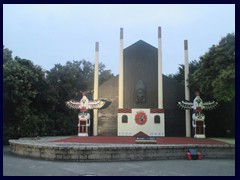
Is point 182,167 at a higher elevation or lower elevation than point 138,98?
lower

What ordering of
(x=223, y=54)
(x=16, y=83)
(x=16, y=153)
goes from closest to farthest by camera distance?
(x=16, y=153), (x=223, y=54), (x=16, y=83)

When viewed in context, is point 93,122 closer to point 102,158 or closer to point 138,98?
point 138,98

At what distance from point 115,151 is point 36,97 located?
547 inches

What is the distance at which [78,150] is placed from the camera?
44.0 ft

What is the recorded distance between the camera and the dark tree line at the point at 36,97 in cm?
2152

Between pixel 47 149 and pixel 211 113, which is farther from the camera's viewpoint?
pixel 211 113

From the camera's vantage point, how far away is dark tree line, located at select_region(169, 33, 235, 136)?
16.6 m

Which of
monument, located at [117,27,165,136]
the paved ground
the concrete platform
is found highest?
monument, located at [117,27,165,136]

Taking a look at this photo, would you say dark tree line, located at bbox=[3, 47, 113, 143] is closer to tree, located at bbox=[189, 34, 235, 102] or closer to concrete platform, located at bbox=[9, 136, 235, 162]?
concrete platform, located at bbox=[9, 136, 235, 162]

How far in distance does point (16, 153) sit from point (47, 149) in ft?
10.7

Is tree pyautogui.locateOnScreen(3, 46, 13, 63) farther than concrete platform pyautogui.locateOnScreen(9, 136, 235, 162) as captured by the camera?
Yes

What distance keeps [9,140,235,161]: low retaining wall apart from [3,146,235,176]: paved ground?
2.12ft

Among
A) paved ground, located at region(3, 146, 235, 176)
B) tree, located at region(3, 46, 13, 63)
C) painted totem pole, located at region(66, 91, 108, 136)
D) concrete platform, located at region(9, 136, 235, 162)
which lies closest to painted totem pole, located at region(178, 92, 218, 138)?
concrete platform, located at region(9, 136, 235, 162)

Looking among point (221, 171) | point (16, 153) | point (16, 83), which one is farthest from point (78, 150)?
point (16, 83)
